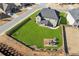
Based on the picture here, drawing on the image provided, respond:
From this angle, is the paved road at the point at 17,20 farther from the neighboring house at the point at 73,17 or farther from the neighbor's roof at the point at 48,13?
the neighboring house at the point at 73,17

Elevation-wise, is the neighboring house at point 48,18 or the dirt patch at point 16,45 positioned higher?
the neighboring house at point 48,18

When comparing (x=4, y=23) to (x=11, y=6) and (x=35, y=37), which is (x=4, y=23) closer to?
(x=11, y=6)

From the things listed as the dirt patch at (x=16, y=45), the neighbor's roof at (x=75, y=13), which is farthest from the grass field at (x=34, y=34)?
the neighbor's roof at (x=75, y=13)

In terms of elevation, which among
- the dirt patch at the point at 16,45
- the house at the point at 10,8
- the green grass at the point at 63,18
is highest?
the house at the point at 10,8

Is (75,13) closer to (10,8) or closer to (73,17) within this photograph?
(73,17)

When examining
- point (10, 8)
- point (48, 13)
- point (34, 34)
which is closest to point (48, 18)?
point (48, 13)

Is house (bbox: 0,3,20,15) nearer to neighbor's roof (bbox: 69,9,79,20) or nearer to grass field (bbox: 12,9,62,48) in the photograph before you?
grass field (bbox: 12,9,62,48)
